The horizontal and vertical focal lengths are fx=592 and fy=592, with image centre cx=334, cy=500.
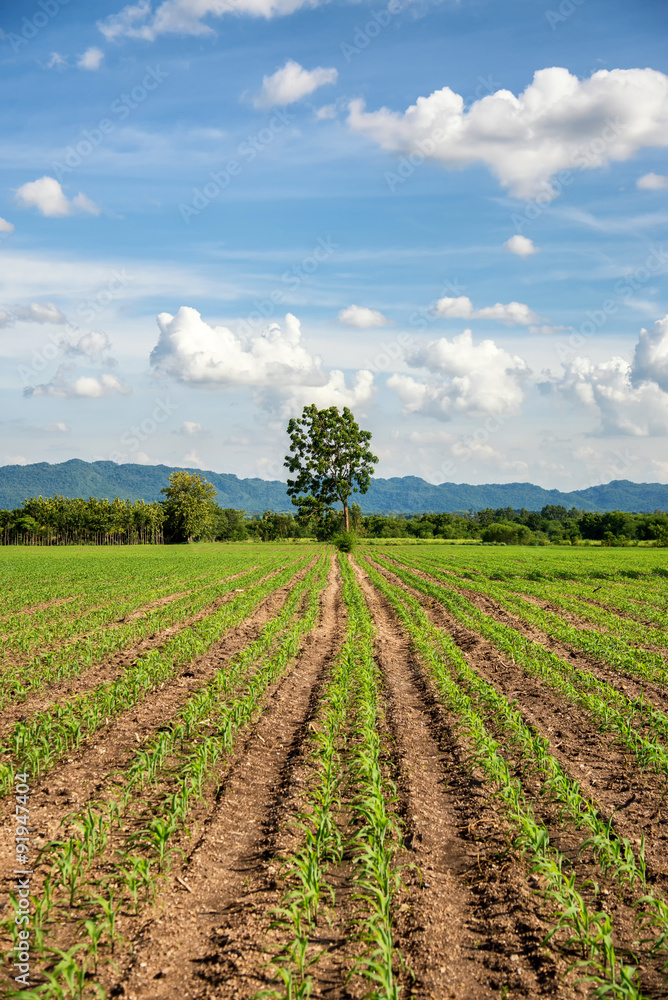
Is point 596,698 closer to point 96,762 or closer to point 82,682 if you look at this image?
point 96,762

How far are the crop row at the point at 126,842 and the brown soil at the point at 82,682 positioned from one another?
255 centimetres

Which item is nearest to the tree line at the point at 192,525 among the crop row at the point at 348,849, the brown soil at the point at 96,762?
the brown soil at the point at 96,762

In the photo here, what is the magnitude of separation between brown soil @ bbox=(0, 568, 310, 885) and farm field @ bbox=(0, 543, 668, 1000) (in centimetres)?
4

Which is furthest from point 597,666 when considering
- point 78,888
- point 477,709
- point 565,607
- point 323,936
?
point 78,888

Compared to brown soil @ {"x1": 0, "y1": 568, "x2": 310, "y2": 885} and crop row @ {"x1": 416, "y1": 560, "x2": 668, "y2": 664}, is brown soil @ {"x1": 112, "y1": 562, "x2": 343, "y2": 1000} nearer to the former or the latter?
brown soil @ {"x1": 0, "y1": 568, "x2": 310, "y2": 885}

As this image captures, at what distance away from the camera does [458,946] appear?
192 inches

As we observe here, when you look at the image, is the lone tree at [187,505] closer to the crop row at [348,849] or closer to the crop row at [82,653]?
the crop row at [82,653]

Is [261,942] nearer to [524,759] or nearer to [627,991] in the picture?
[627,991]

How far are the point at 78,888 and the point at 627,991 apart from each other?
4.66 m

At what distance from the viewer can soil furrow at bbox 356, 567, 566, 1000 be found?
15.0 feet

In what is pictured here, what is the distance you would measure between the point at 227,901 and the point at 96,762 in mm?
3759

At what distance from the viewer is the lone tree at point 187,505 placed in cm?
10950

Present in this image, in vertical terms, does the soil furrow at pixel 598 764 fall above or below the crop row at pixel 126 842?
below

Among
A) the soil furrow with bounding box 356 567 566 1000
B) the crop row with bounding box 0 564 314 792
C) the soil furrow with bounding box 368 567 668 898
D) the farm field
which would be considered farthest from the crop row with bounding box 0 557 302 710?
the soil furrow with bounding box 368 567 668 898
